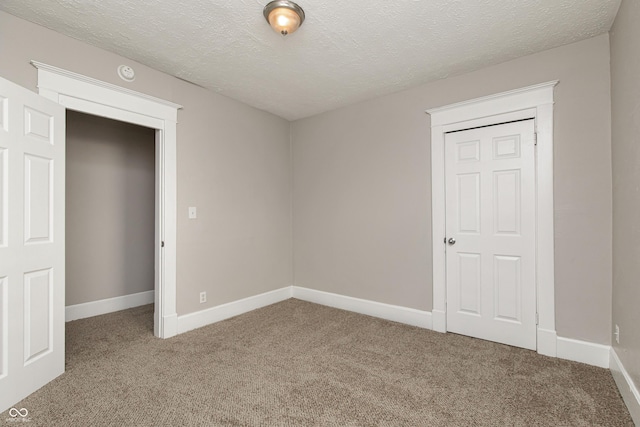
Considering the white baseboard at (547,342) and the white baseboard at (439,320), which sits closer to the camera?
the white baseboard at (547,342)

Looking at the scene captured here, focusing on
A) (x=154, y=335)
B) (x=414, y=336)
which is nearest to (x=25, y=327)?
(x=154, y=335)

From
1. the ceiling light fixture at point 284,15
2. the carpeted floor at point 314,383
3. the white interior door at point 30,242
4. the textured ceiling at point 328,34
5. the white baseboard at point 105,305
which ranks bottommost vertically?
the carpeted floor at point 314,383

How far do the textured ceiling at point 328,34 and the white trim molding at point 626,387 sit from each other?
95.0 inches

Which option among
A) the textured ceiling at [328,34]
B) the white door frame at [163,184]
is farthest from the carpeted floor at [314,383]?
the textured ceiling at [328,34]

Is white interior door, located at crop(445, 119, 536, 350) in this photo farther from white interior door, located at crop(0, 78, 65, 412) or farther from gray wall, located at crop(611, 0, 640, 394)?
white interior door, located at crop(0, 78, 65, 412)

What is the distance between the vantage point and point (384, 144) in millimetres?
3604

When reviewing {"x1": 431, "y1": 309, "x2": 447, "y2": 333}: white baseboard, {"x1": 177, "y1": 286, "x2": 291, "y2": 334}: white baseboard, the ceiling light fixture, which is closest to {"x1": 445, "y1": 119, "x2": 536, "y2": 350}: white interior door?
{"x1": 431, "y1": 309, "x2": 447, "y2": 333}: white baseboard

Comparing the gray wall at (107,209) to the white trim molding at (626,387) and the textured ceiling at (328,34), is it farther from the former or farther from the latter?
the white trim molding at (626,387)

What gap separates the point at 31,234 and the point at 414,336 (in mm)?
3190

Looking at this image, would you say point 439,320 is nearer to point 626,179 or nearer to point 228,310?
point 626,179

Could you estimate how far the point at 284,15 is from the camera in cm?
205

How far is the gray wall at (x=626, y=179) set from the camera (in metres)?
1.83

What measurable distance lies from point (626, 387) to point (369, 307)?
220cm

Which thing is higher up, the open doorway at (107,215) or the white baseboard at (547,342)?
the open doorway at (107,215)
